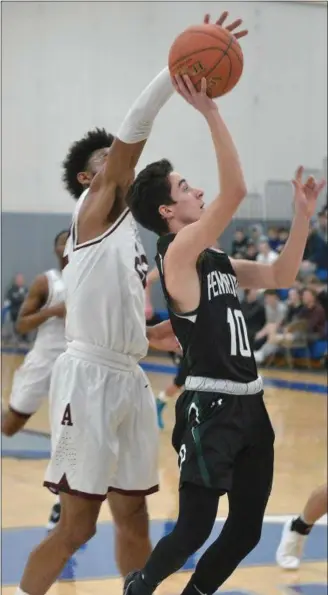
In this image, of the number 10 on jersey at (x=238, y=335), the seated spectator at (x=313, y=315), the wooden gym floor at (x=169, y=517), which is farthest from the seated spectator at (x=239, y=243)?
the number 10 on jersey at (x=238, y=335)

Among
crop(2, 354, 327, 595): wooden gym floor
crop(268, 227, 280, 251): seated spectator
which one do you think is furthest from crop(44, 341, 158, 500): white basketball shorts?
A: crop(268, 227, 280, 251): seated spectator

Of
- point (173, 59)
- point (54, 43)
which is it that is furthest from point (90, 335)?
point (54, 43)

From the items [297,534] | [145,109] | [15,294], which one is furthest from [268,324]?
[145,109]

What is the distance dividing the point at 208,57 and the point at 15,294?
10.6 meters

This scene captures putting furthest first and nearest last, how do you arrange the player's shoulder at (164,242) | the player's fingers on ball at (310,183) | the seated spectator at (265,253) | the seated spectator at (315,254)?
1. the seated spectator at (315,254)
2. the seated spectator at (265,253)
3. the player's fingers on ball at (310,183)
4. the player's shoulder at (164,242)

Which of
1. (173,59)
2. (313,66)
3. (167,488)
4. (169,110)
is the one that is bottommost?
(167,488)

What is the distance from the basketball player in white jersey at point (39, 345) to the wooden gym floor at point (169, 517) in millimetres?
622

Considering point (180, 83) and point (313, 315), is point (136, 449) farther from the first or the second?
point (313, 315)

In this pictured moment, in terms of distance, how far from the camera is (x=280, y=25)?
15.3 m

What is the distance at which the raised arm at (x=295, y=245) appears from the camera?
3.80 m

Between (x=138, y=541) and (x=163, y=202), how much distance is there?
140 cm

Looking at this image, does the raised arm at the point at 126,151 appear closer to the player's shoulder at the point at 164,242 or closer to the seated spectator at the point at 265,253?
the player's shoulder at the point at 164,242

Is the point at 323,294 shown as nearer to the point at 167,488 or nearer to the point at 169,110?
the point at 169,110

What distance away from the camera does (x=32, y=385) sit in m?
6.34
